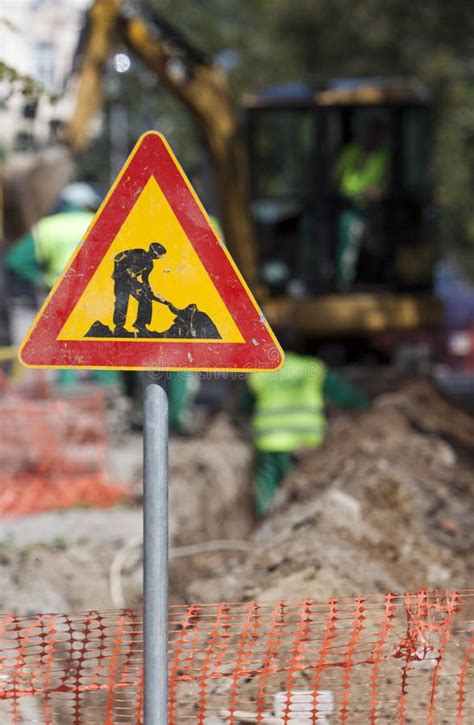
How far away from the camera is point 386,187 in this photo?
14.7m

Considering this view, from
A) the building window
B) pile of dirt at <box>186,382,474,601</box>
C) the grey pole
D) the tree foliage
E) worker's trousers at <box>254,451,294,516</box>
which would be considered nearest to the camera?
the grey pole

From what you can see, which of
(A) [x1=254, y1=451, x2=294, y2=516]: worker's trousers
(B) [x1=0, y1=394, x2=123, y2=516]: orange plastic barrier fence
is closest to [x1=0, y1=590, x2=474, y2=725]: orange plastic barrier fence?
(A) [x1=254, y1=451, x2=294, y2=516]: worker's trousers

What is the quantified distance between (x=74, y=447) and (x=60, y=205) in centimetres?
330

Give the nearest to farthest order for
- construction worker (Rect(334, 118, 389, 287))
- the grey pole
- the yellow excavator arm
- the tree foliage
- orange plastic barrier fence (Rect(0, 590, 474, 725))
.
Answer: the grey pole
orange plastic barrier fence (Rect(0, 590, 474, 725))
the yellow excavator arm
construction worker (Rect(334, 118, 389, 287))
the tree foliage

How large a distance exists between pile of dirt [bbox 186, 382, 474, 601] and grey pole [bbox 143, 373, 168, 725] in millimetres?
2348

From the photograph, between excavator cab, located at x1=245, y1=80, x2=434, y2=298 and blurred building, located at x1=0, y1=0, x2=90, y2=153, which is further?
excavator cab, located at x1=245, y1=80, x2=434, y2=298

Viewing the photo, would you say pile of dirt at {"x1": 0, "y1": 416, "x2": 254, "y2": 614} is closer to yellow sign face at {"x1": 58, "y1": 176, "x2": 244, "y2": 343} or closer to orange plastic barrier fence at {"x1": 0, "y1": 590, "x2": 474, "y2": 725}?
orange plastic barrier fence at {"x1": 0, "y1": 590, "x2": 474, "y2": 725}

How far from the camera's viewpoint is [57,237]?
11.4m

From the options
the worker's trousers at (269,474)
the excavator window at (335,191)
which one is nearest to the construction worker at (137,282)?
the worker's trousers at (269,474)

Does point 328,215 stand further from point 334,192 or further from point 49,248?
point 49,248

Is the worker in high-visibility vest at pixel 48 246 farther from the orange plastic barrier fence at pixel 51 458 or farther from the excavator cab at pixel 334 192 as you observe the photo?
the excavator cab at pixel 334 192

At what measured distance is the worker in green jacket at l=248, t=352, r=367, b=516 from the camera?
9.05 metres

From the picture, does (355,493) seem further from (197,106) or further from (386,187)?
(386,187)

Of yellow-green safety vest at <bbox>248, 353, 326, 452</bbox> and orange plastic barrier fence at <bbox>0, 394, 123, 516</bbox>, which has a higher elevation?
yellow-green safety vest at <bbox>248, 353, 326, 452</bbox>
